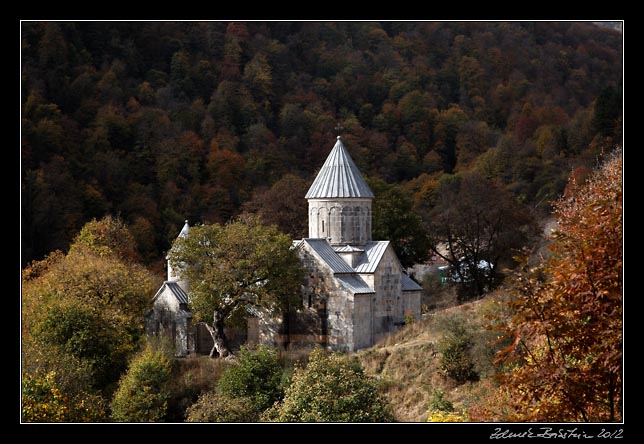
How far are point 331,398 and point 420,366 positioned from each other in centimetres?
549

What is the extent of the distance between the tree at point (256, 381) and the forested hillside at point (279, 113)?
60.1ft

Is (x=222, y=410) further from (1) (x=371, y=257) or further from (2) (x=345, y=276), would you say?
(1) (x=371, y=257)

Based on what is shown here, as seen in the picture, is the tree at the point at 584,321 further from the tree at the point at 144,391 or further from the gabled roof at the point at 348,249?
the gabled roof at the point at 348,249

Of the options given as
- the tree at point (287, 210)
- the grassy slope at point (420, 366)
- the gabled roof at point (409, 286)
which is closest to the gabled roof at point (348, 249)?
the gabled roof at point (409, 286)

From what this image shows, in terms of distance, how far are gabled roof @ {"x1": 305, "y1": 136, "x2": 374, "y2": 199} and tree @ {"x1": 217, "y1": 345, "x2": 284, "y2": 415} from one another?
7924mm

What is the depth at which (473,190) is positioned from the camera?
1810 inches

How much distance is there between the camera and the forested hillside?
61781 mm

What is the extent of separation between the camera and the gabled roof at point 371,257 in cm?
3488

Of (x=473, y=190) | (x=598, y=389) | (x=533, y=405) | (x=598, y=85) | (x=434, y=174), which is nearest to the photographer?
(x=598, y=389)

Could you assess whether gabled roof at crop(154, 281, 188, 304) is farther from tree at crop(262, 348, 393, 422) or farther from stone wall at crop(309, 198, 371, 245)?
tree at crop(262, 348, 393, 422)

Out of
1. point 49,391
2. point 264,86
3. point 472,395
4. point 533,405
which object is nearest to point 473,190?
point 472,395

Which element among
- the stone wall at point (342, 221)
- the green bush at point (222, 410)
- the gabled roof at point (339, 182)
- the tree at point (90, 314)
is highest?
the gabled roof at point (339, 182)

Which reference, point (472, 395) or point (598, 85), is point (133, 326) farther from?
point (598, 85)

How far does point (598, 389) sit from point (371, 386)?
12698 mm
